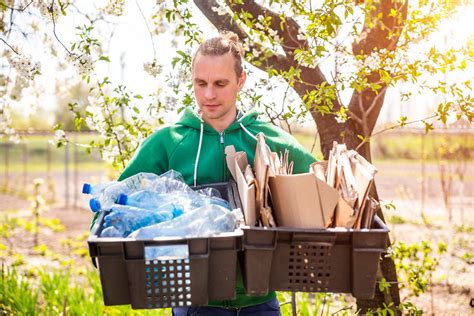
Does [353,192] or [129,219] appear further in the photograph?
[353,192]

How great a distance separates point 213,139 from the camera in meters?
2.55

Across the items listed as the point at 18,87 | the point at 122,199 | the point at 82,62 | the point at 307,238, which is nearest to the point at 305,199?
the point at 307,238

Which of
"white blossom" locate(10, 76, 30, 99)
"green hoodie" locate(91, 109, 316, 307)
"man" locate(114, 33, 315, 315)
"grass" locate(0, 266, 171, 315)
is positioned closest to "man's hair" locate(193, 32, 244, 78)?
"man" locate(114, 33, 315, 315)

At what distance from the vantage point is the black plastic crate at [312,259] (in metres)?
1.90

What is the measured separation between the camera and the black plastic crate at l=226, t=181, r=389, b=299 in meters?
1.90

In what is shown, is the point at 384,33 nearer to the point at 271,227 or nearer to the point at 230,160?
the point at 230,160

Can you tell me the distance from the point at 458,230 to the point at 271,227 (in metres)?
7.45

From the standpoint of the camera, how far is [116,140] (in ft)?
12.1

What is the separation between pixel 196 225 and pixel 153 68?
1810 millimetres

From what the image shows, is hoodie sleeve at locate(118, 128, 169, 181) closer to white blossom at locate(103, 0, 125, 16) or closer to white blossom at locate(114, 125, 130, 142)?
white blossom at locate(114, 125, 130, 142)

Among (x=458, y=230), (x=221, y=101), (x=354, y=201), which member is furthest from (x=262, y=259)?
(x=458, y=230)

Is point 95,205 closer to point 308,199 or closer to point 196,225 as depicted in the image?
point 196,225

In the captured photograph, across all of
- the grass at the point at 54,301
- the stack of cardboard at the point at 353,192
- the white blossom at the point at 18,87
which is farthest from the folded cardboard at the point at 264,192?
the white blossom at the point at 18,87

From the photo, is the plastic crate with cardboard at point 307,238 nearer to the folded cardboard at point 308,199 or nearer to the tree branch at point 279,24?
the folded cardboard at point 308,199
